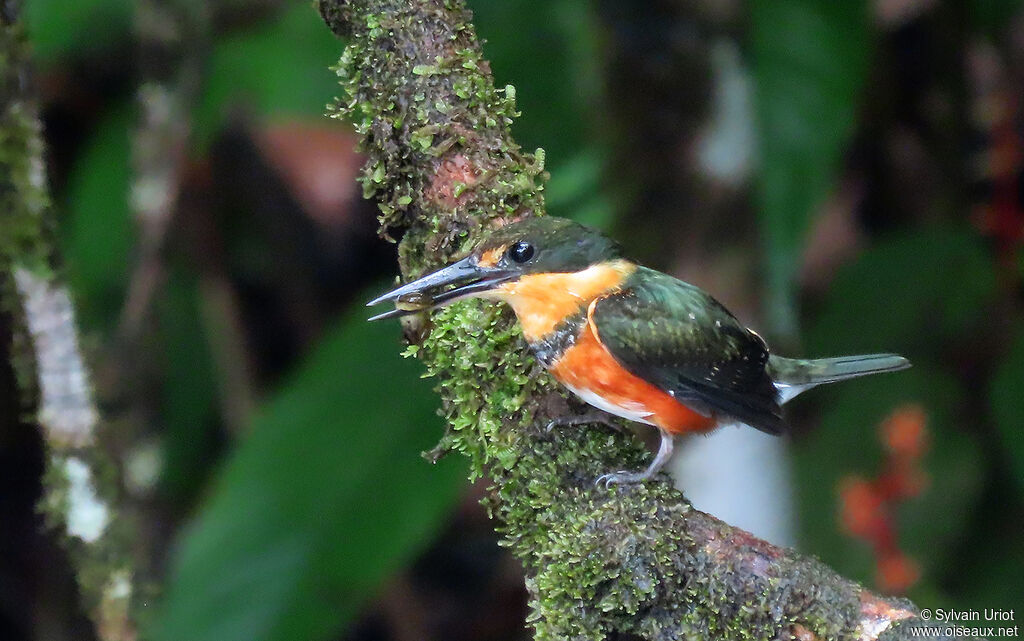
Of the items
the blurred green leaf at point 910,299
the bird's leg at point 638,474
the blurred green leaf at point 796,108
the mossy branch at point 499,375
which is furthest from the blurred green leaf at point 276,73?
the bird's leg at point 638,474

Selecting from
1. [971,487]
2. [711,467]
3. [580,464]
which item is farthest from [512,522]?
[971,487]

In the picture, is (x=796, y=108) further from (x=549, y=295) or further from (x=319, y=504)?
(x=319, y=504)

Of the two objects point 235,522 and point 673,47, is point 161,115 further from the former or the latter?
point 673,47

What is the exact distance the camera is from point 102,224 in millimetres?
3666

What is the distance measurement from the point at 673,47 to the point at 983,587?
6.79 feet

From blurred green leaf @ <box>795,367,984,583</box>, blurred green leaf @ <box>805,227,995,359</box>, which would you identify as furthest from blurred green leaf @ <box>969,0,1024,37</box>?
blurred green leaf @ <box>795,367,984,583</box>

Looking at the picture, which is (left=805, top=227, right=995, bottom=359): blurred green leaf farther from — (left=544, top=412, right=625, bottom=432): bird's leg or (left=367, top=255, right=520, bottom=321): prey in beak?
(left=367, top=255, right=520, bottom=321): prey in beak

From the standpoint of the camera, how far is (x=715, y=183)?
358 centimetres

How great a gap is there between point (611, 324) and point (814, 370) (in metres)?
0.68

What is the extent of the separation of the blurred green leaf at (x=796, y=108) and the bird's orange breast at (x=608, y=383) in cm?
106

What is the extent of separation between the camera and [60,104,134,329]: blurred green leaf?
11.8ft

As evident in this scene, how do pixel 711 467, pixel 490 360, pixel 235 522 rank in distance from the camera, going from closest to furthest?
pixel 490 360 < pixel 235 522 < pixel 711 467

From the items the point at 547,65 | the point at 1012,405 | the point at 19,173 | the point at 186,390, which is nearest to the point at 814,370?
the point at 1012,405

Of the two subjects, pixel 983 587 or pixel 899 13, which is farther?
pixel 899 13
